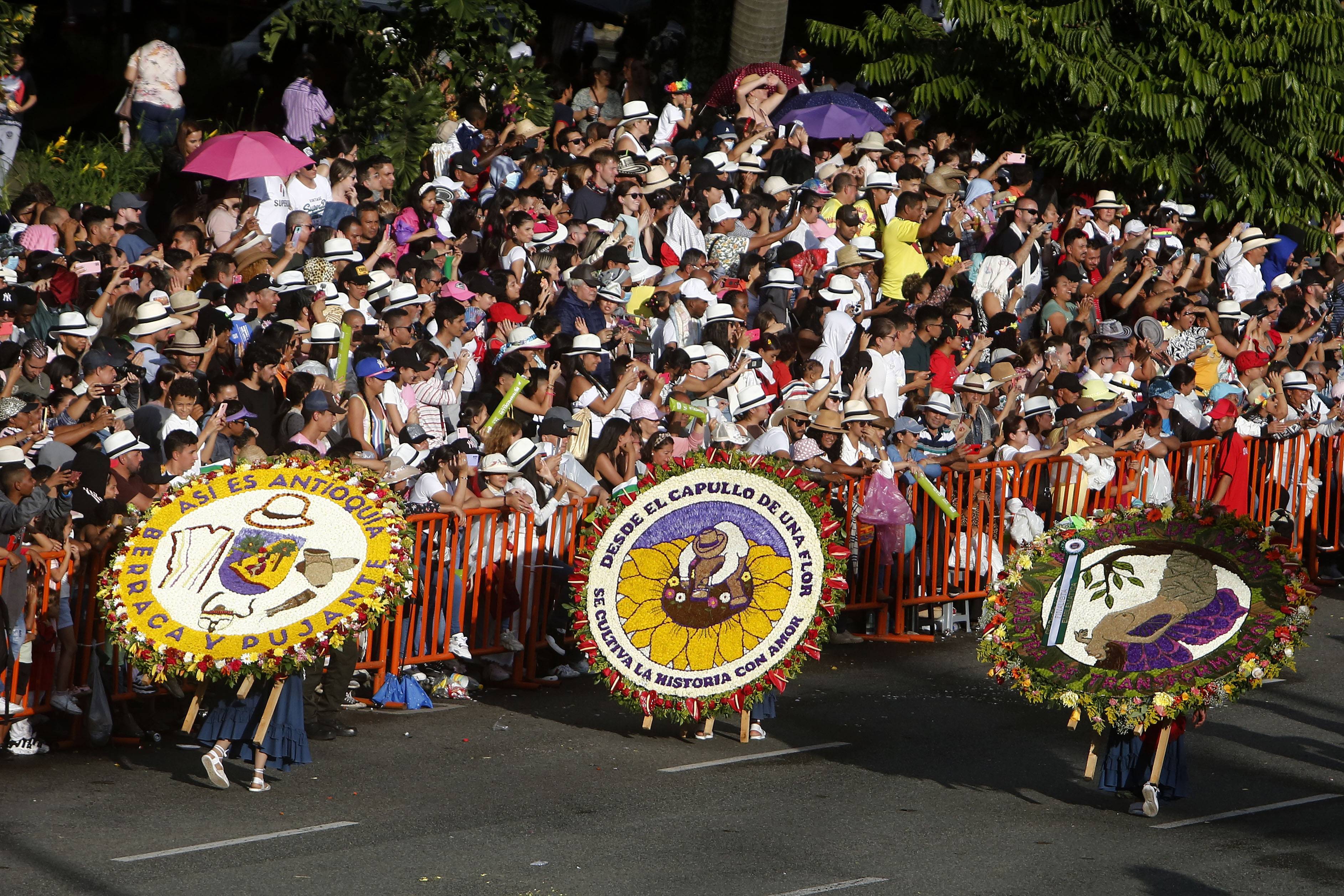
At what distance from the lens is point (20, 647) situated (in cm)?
1016

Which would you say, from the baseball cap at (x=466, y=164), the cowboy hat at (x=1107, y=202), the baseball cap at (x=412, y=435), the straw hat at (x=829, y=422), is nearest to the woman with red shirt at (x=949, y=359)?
the straw hat at (x=829, y=422)

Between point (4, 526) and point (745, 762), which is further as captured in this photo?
point (745, 762)

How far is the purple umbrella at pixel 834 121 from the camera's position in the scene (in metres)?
19.9

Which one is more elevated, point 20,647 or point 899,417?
point 899,417

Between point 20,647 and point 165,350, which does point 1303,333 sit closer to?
point 165,350

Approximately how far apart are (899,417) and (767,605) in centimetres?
363

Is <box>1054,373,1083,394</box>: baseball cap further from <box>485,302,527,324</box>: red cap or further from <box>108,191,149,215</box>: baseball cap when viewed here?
<box>108,191,149,215</box>: baseball cap

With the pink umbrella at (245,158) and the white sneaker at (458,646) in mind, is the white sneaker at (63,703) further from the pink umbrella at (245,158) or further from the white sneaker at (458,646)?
the pink umbrella at (245,158)

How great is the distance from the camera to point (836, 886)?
8758mm

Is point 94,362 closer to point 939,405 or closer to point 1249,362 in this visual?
point 939,405

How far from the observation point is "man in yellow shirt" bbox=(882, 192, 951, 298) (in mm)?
17656

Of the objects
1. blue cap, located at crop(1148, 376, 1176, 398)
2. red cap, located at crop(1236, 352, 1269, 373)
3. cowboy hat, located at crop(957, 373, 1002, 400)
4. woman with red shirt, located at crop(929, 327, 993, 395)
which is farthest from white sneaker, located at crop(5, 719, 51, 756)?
red cap, located at crop(1236, 352, 1269, 373)

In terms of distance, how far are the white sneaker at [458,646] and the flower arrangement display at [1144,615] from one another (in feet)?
11.7

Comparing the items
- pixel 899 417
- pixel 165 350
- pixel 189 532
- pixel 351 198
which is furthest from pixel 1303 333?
pixel 189 532
